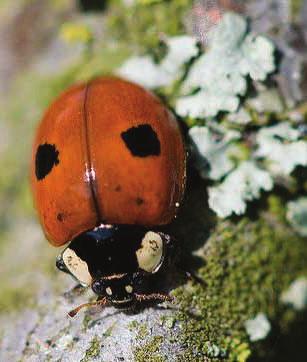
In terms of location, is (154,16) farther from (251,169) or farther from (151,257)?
(151,257)

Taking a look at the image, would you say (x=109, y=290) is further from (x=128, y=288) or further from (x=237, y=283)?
(x=237, y=283)

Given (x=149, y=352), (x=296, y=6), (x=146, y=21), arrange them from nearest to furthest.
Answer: (x=149, y=352) → (x=296, y=6) → (x=146, y=21)

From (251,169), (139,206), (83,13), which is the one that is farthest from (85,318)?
(83,13)

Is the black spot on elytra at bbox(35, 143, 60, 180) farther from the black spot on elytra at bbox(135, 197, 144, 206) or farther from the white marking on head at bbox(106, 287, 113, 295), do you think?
the white marking on head at bbox(106, 287, 113, 295)

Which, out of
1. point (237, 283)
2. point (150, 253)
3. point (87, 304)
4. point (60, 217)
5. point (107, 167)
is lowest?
point (237, 283)

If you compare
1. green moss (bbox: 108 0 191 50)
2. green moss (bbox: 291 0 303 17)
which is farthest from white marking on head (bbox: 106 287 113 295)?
green moss (bbox: 291 0 303 17)

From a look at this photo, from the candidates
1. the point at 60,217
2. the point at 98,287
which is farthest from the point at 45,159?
the point at 98,287

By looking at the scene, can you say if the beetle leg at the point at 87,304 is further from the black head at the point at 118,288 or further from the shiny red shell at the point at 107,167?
the shiny red shell at the point at 107,167
